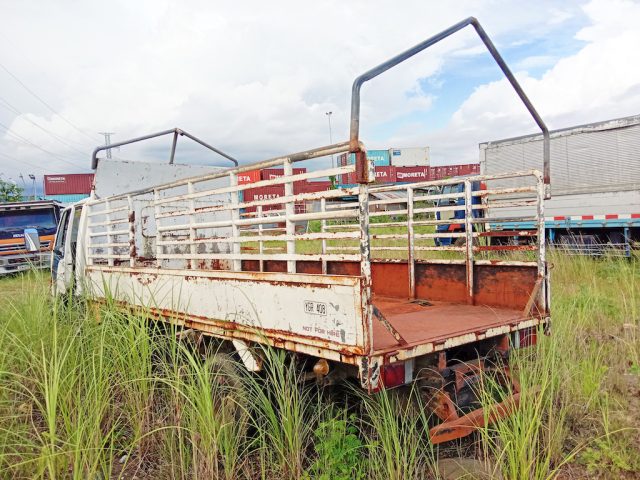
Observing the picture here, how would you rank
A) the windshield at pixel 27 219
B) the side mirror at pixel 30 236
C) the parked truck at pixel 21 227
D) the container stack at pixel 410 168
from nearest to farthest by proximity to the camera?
1. the side mirror at pixel 30 236
2. the parked truck at pixel 21 227
3. the windshield at pixel 27 219
4. the container stack at pixel 410 168

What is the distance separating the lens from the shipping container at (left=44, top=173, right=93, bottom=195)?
50.7 metres

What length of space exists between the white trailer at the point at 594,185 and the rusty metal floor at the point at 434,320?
787 cm

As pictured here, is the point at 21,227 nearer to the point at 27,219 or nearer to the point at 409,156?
the point at 27,219

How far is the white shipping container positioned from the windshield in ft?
147

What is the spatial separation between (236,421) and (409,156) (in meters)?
55.6

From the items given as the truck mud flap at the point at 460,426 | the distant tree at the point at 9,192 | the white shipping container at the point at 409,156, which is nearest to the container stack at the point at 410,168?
the white shipping container at the point at 409,156

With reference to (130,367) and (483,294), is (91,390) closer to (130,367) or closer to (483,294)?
(130,367)

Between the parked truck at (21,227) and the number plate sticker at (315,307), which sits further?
the parked truck at (21,227)

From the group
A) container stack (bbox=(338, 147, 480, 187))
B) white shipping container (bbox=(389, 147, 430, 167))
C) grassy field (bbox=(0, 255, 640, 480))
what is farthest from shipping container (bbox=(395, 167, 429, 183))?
grassy field (bbox=(0, 255, 640, 480))

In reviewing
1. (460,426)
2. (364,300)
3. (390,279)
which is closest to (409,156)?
(390,279)

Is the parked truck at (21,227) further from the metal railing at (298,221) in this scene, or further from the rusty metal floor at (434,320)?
the rusty metal floor at (434,320)

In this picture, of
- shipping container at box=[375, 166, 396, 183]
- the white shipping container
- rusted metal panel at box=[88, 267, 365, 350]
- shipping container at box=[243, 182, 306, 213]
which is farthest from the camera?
the white shipping container

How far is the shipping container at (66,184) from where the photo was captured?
50.7 metres

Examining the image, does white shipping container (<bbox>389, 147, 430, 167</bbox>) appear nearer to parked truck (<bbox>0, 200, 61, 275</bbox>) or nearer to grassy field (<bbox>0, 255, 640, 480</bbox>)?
parked truck (<bbox>0, 200, 61, 275</bbox>)
